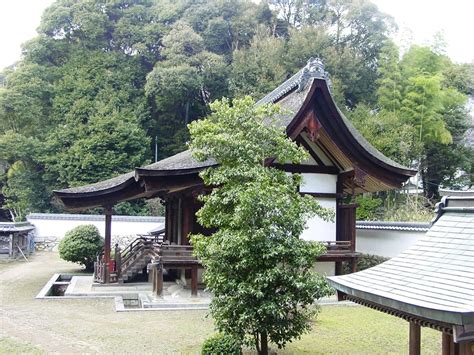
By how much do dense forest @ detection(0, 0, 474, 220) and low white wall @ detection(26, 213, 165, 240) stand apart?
12.9 feet

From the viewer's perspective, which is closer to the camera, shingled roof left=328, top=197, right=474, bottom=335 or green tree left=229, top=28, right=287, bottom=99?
shingled roof left=328, top=197, right=474, bottom=335

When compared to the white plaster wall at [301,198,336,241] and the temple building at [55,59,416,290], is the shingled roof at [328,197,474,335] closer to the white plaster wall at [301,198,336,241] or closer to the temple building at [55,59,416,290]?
the temple building at [55,59,416,290]

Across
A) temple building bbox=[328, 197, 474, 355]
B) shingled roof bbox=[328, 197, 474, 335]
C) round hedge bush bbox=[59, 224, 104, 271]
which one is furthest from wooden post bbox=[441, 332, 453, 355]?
round hedge bush bbox=[59, 224, 104, 271]

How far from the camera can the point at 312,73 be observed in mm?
14750

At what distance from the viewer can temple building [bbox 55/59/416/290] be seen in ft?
45.3

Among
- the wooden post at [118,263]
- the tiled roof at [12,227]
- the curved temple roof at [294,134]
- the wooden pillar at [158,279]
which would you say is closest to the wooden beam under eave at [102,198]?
the curved temple roof at [294,134]

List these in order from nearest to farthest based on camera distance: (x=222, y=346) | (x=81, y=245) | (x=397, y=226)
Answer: (x=222, y=346), (x=397, y=226), (x=81, y=245)

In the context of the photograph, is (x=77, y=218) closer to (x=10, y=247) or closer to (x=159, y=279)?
(x=10, y=247)

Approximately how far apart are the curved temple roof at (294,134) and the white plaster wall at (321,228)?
1.64 meters

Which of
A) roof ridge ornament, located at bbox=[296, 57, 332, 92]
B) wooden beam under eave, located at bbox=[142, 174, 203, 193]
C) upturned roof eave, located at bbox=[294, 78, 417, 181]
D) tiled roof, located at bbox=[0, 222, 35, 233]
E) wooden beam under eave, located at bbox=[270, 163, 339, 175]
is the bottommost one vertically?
tiled roof, located at bbox=[0, 222, 35, 233]

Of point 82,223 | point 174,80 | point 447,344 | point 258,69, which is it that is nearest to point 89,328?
point 447,344

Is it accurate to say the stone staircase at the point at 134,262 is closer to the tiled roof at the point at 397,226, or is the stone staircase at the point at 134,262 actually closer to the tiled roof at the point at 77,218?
the tiled roof at the point at 397,226

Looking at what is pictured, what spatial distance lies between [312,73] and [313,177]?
10.5 ft

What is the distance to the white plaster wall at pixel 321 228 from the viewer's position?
15.5m
